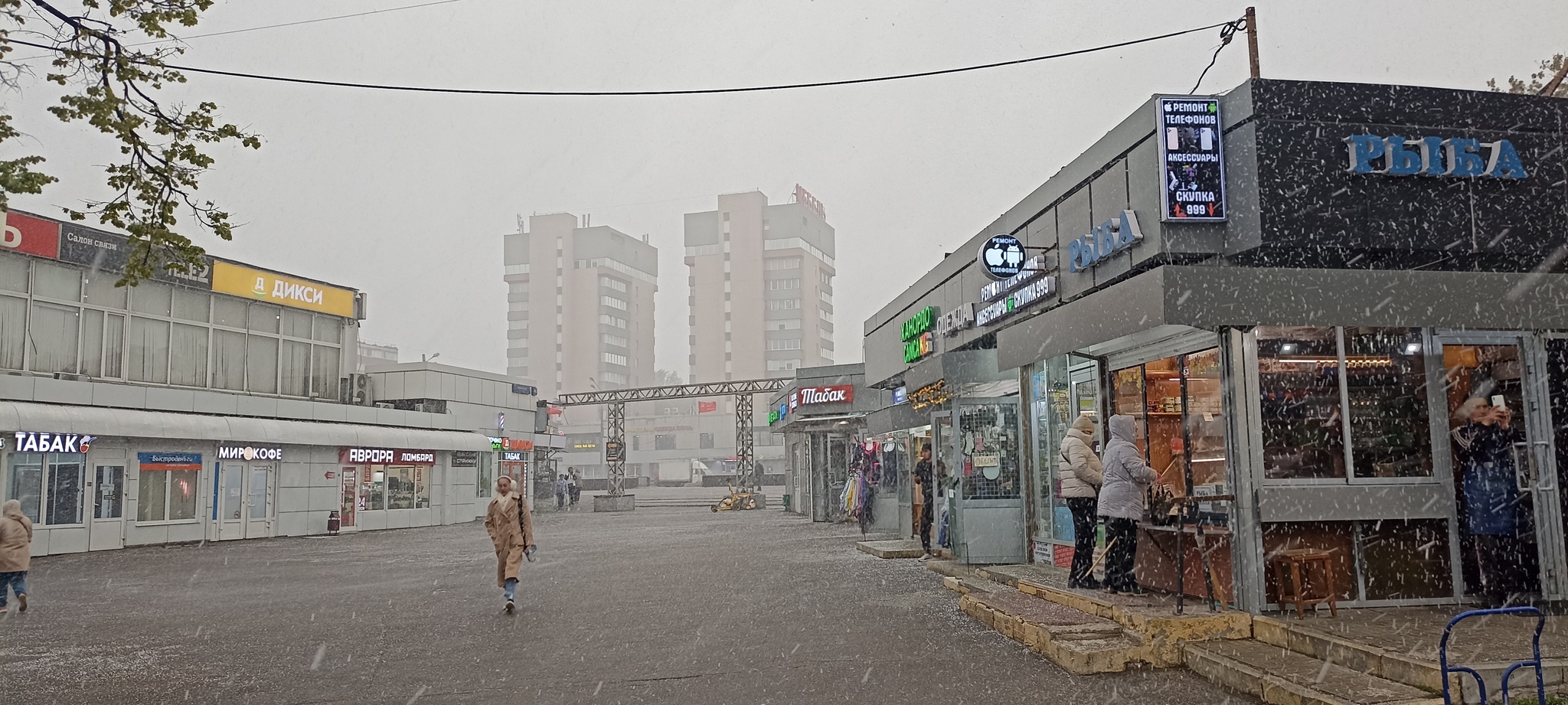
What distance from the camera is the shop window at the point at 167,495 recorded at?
24.3m

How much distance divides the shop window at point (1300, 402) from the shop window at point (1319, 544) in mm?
393

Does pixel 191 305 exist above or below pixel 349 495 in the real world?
above

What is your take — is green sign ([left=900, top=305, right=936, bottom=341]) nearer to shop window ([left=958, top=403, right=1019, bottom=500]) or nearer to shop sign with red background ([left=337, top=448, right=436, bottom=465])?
shop window ([left=958, top=403, right=1019, bottom=500])

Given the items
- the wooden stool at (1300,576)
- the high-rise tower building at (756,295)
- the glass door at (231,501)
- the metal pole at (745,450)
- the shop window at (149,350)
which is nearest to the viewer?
the wooden stool at (1300,576)

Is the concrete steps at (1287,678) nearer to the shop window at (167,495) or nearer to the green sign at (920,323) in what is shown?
the green sign at (920,323)

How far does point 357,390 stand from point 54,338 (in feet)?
34.2

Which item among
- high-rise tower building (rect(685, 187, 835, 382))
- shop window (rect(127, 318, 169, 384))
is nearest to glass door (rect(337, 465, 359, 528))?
shop window (rect(127, 318, 169, 384))

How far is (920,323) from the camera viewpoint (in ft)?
61.6

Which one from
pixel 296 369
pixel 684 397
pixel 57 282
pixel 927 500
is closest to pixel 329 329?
pixel 296 369

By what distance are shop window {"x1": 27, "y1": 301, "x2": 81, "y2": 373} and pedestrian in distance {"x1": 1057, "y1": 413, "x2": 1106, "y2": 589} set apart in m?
23.6

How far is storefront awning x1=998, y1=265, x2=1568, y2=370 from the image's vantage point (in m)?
8.04

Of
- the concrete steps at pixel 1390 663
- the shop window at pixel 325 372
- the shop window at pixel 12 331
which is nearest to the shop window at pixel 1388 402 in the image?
the concrete steps at pixel 1390 663

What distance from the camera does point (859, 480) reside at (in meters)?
24.4

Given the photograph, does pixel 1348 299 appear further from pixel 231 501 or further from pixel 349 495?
pixel 349 495
